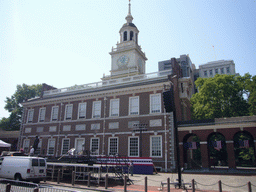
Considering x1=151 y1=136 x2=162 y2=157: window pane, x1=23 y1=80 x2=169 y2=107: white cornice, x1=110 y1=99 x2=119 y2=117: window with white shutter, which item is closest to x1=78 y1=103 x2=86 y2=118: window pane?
x1=23 y1=80 x2=169 y2=107: white cornice

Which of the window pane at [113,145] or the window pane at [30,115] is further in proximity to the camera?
the window pane at [30,115]

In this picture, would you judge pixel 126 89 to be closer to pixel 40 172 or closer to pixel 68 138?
pixel 68 138

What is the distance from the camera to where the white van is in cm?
1485

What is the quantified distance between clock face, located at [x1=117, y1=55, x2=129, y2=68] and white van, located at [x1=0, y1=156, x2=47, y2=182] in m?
30.1

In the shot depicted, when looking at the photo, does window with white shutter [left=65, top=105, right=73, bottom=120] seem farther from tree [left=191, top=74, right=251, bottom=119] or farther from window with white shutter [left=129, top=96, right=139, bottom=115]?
tree [left=191, top=74, right=251, bottom=119]

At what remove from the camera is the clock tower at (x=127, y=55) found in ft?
139

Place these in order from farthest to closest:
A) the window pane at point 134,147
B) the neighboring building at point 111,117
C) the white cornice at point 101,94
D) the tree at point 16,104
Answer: the tree at point 16,104 → the white cornice at point 101,94 → the window pane at point 134,147 → the neighboring building at point 111,117

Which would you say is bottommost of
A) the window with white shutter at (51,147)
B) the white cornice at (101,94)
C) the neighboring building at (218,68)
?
the window with white shutter at (51,147)

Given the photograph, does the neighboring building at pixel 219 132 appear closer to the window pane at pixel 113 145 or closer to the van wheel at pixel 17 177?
the window pane at pixel 113 145

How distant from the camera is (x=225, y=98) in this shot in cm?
3647

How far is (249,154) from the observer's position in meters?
37.9

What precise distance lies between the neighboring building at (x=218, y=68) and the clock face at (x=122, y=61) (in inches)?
2369

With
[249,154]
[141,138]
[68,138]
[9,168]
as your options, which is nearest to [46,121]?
[68,138]

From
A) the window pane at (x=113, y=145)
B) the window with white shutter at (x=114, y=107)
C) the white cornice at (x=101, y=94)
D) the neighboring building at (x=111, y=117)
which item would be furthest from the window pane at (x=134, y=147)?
the white cornice at (x=101, y=94)
